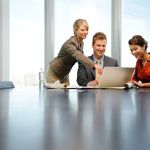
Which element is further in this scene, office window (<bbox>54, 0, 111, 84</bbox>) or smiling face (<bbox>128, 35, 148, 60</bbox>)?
office window (<bbox>54, 0, 111, 84</bbox>)

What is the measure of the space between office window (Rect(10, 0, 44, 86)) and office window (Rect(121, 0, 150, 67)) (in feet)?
4.34

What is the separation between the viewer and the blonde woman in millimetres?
2674

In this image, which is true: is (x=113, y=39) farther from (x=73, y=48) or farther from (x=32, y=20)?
(x=73, y=48)

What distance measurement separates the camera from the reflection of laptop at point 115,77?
7.34 ft

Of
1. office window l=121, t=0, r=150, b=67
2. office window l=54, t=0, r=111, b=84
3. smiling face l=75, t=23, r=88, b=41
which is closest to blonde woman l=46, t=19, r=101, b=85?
smiling face l=75, t=23, r=88, b=41

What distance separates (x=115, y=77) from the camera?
7.68 ft

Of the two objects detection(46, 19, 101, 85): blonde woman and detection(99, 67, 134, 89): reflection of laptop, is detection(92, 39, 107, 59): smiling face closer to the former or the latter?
detection(46, 19, 101, 85): blonde woman

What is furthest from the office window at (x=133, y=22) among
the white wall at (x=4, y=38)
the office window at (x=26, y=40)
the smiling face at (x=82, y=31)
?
the white wall at (x=4, y=38)

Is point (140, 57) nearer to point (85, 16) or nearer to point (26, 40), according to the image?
point (85, 16)

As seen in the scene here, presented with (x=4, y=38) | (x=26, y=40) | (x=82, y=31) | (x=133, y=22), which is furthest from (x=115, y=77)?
(x=4, y=38)

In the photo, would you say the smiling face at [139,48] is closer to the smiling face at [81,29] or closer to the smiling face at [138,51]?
the smiling face at [138,51]

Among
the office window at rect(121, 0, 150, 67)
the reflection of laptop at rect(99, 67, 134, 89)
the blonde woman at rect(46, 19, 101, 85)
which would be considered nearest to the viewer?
the reflection of laptop at rect(99, 67, 134, 89)

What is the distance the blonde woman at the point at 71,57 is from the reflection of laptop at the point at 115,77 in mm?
268

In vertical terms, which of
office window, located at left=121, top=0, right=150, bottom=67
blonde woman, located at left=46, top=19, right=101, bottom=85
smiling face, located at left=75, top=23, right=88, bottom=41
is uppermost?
office window, located at left=121, top=0, right=150, bottom=67
